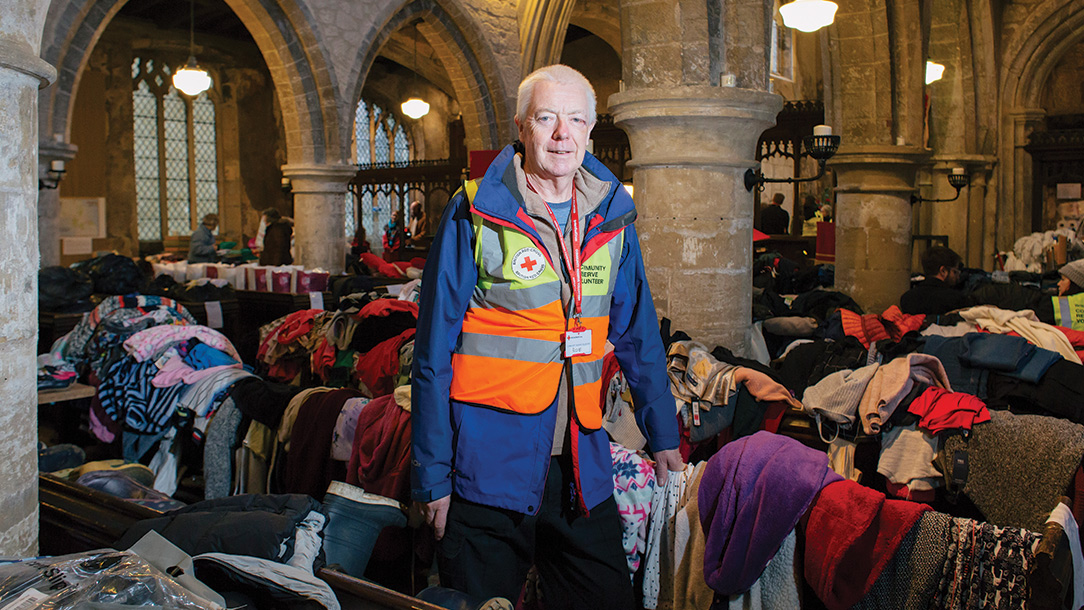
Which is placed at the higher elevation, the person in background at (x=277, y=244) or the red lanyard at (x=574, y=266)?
the person in background at (x=277, y=244)

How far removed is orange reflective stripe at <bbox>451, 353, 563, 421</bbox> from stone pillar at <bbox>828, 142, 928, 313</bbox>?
18.2 feet

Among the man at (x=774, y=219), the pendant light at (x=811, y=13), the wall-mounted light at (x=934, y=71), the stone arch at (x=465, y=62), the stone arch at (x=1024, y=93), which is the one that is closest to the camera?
the pendant light at (x=811, y=13)

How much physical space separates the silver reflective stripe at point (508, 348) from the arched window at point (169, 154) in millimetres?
15291

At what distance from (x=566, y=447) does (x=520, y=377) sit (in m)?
0.22

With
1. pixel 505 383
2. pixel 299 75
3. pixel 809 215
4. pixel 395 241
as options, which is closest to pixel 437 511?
pixel 505 383

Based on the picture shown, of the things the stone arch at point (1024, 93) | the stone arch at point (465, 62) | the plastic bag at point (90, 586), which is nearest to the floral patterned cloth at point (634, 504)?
the plastic bag at point (90, 586)

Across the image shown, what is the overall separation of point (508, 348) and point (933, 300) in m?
4.39

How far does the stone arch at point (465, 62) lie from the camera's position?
10.1 meters

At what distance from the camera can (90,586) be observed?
1.29 m

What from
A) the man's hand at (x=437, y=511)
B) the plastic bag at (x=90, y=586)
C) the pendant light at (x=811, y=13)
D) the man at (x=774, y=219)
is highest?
the pendant light at (x=811, y=13)

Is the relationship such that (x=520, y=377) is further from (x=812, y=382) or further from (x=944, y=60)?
(x=944, y=60)

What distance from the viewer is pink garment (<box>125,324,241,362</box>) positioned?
4254mm

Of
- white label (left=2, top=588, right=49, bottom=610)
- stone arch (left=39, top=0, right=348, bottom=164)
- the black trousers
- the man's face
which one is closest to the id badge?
the black trousers

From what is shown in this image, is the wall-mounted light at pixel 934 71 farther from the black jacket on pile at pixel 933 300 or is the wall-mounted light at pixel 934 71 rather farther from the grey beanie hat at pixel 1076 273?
the grey beanie hat at pixel 1076 273
